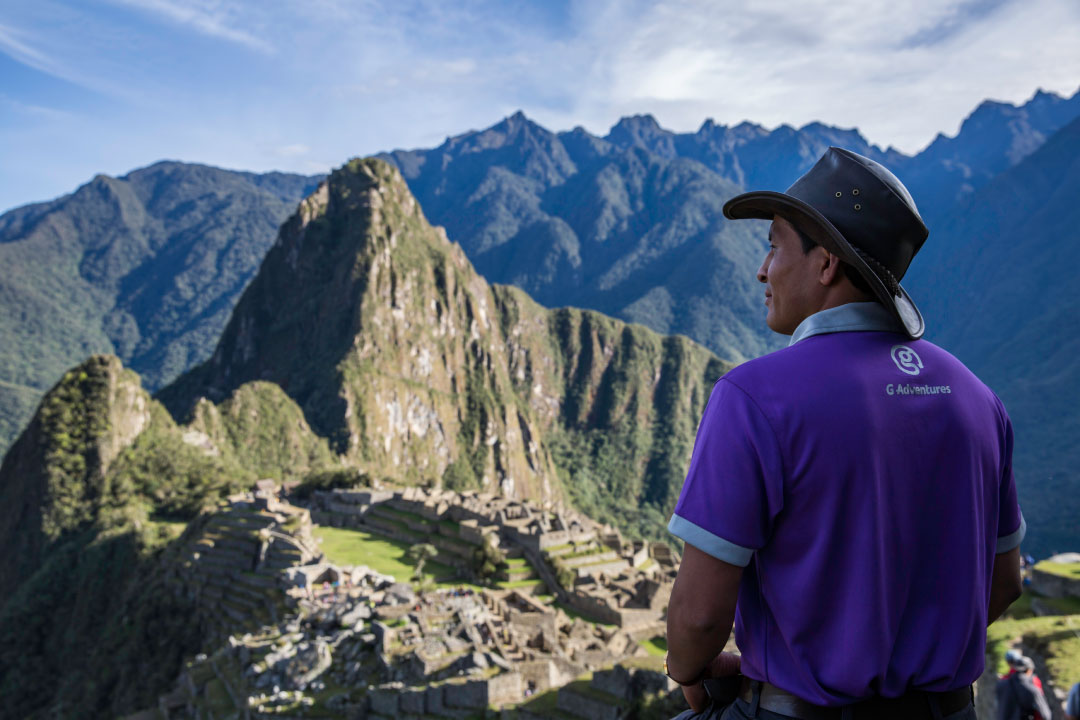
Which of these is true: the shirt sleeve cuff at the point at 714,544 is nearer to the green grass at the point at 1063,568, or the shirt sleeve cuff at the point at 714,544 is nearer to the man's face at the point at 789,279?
the man's face at the point at 789,279

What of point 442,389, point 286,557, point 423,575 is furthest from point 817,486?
point 442,389

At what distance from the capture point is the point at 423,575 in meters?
34.6

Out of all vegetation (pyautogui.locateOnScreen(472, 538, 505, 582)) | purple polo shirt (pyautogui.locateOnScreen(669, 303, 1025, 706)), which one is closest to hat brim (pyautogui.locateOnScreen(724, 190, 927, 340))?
purple polo shirt (pyautogui.locateOnScreen(669, 303, 1025, 706))

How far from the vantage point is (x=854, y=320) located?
2.09 m

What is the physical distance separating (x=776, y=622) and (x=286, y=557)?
37165 mm

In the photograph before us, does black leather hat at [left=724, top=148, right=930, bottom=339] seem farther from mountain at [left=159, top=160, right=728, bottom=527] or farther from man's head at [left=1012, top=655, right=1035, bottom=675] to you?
mountain at [left=159, top=160, right=728, bottom=527]

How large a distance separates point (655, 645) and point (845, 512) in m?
26.9

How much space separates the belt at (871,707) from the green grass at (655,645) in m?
24.5

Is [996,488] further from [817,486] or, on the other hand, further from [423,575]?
[423,575]

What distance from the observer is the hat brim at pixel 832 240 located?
2.04 m

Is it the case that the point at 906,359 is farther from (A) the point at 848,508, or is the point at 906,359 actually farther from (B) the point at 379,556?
(B) the point at 379,556

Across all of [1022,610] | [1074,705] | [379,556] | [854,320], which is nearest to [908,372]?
[854,320]

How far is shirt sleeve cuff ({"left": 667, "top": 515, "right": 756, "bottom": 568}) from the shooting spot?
1902 millimetres

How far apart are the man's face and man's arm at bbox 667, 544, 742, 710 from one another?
0.75 metres
